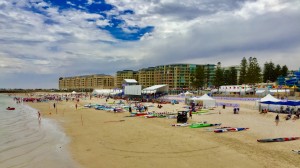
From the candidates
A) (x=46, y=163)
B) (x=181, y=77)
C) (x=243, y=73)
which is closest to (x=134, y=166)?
(x=46, y=163)

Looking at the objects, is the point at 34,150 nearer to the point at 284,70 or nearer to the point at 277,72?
the point at 277,72

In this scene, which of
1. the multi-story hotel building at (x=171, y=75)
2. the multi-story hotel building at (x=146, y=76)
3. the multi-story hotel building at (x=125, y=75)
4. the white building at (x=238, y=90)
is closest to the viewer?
the white building at (x=238, y=90)

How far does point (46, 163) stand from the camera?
44.6 ft

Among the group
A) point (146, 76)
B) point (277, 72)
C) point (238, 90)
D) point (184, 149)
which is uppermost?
point (146, 76)

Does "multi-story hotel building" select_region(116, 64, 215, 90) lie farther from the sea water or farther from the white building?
the sea water

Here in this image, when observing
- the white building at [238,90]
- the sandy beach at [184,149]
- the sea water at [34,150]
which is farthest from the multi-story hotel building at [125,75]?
the sandy beach at [184,149]

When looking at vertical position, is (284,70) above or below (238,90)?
above

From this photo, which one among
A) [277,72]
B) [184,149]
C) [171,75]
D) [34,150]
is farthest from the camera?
[171,75]

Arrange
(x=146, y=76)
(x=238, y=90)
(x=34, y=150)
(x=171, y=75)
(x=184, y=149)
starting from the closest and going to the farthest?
(x=184, y=149) → (x=34, y=150) → (x=238, y=90) → (x=171, y=75) → (x=146, y=76)

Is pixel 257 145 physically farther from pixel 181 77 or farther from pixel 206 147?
pixel 181 77

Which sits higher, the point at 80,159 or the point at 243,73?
the point at 243,73

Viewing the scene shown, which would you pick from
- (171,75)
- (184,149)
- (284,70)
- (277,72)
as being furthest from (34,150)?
(171,75)

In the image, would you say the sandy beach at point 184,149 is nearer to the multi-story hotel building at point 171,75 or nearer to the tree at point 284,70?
the tree at point 284,70

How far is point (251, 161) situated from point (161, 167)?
474 cm
